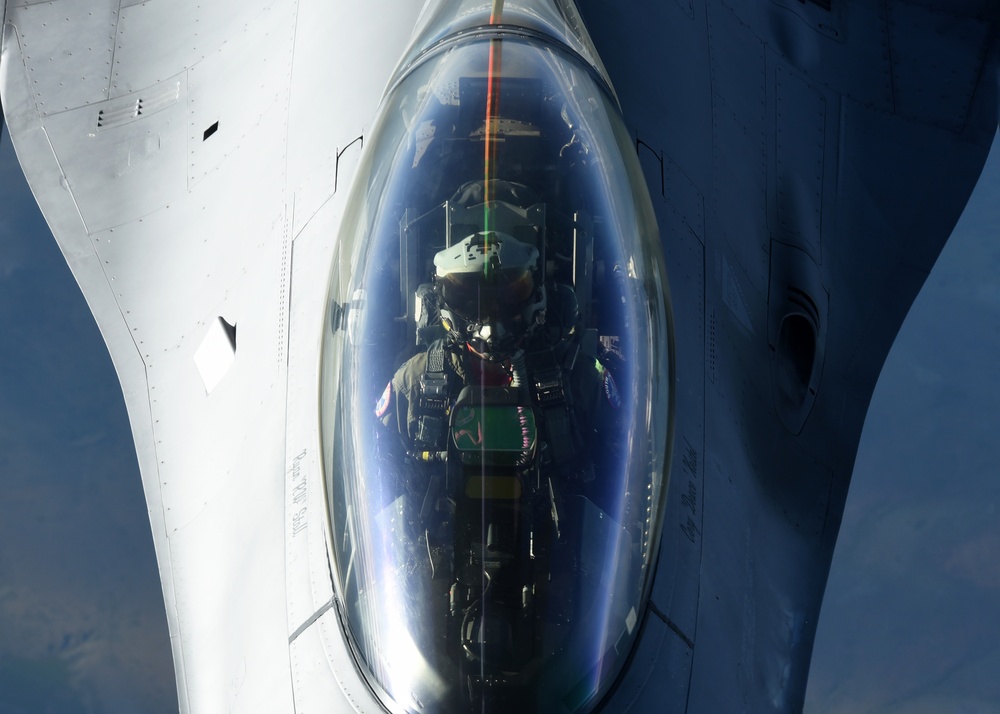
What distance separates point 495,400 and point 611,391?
1.33ft

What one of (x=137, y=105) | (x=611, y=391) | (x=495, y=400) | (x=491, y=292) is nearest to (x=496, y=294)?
(x=491, y=292)

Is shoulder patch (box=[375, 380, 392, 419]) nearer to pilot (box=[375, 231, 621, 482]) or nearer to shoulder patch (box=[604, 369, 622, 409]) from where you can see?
pilot (box=[375, 231, 621, 482])

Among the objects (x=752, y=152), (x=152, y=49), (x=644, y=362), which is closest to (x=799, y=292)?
(x=752, y=152)

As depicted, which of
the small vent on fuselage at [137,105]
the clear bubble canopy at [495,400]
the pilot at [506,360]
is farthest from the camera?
the small vent on fuselage at [137,105]

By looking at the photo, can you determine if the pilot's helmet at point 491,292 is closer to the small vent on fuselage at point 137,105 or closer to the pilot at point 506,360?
the pilot at point 506,360

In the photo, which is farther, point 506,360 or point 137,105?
point 137,105

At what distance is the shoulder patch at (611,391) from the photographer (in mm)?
3094

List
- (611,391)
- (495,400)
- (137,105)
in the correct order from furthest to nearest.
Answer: (137,105)
(611,391)
(495,400)

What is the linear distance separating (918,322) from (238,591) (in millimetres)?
5485

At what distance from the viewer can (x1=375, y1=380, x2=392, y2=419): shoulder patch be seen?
310 cm

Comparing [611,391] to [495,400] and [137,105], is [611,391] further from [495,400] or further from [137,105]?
[137,105]

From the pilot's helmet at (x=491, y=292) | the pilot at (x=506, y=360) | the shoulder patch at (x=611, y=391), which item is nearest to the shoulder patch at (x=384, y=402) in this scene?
the pilot at (x=506, y=360)

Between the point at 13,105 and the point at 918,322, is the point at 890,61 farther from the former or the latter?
the point at 13,105

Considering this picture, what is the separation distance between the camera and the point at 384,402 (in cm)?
311
